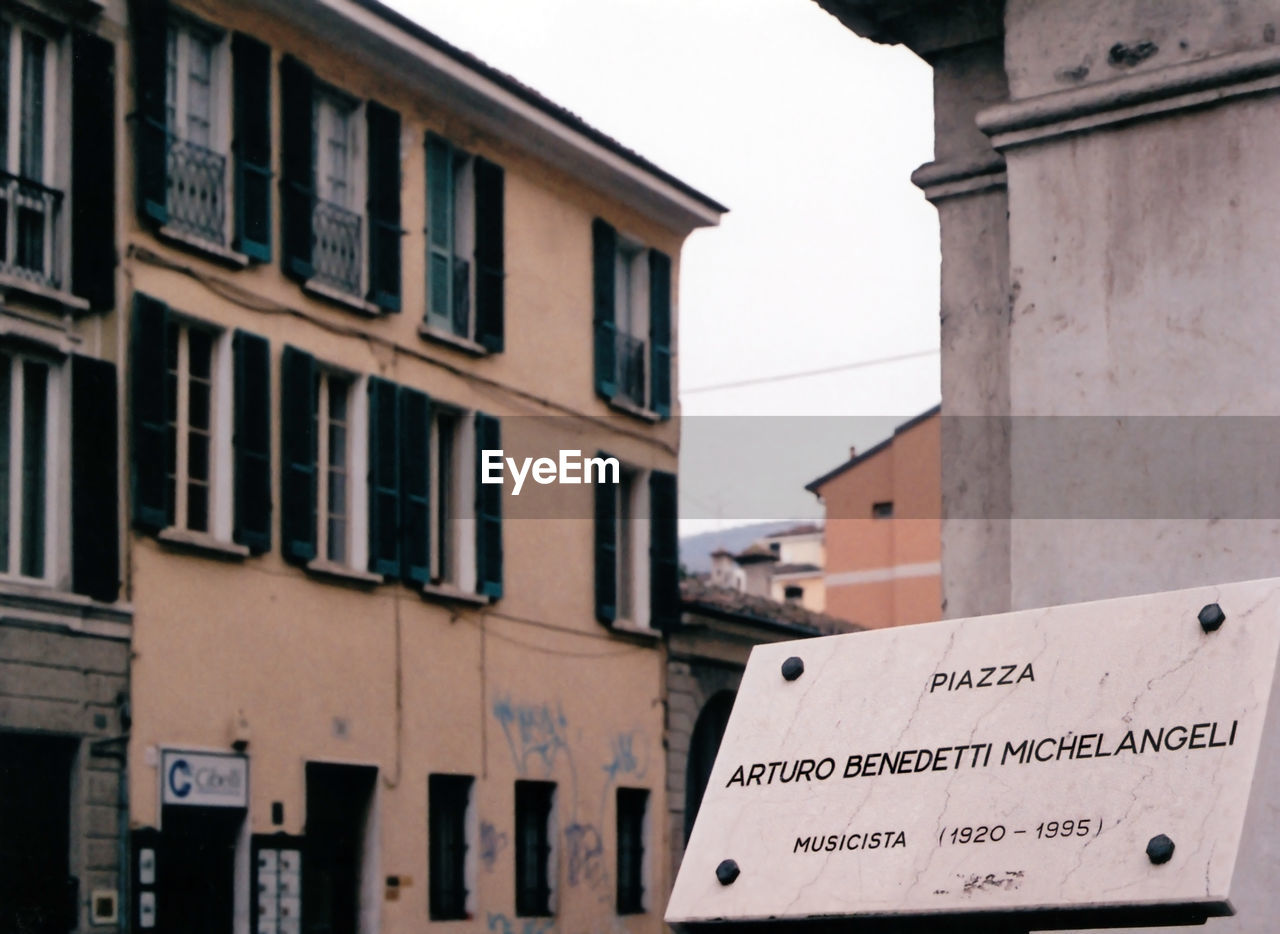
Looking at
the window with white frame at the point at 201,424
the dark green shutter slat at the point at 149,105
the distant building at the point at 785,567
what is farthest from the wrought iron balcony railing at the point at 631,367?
the distant building at the point at 785,567

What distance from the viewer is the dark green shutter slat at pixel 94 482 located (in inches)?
687

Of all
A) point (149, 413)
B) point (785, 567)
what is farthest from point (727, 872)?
point (785, 567)

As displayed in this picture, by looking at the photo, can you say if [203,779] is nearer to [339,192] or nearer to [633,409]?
[339,192]

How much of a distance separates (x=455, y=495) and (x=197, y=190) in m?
5.04

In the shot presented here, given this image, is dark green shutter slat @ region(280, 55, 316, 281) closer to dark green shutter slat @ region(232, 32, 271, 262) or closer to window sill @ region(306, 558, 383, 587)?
dark green shutter slat @ region(232, 32, 271, 262)

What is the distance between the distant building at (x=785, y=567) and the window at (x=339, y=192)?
2002 centimetres

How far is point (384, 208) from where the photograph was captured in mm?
22000

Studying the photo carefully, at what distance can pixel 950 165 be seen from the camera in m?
5.72

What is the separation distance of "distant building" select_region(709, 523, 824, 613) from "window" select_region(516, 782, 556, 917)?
17598mm

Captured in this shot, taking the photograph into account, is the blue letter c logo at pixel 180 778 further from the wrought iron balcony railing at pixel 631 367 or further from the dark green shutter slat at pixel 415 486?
the wrought iron balcony railing at pixel 631 367

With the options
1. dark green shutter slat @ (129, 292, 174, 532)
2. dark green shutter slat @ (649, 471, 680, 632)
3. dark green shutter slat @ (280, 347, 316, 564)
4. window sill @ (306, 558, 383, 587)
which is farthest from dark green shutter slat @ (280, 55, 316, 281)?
dark green shutter slat @ (649, 471, 680, 632)

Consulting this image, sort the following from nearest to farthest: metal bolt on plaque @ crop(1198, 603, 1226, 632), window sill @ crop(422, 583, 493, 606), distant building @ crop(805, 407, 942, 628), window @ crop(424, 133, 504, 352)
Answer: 1. metal bolt on plaque @ crop(1198, 603, 1226, 632)
2. window sill @ crop(422, 583, 493, 606)
3. window @ crop(424, 133, 504, 352)
4. distant building @ crop(805, 407, 942, 628)

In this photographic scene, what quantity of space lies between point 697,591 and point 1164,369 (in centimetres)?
2392

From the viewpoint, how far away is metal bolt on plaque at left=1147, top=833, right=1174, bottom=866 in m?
2.83
